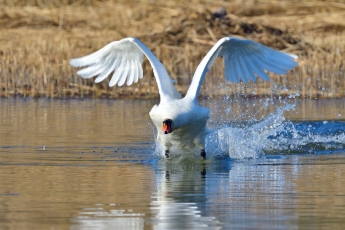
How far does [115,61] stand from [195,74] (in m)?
1.60

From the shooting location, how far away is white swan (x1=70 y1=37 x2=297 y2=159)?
10.5 m

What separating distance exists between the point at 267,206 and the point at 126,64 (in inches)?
210

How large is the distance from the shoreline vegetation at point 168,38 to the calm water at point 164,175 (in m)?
3.71

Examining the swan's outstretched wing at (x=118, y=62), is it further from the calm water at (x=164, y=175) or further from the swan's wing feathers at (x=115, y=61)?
the calm water at (x=164, y=175)

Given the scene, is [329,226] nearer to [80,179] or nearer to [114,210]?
[114,210]

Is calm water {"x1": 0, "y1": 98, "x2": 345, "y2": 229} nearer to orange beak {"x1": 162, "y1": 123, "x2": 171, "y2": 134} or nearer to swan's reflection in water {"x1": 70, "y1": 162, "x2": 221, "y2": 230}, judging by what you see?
swan's reflection in water {"x1": 70, "y1": 162, "x2": 221, "y2": 230}

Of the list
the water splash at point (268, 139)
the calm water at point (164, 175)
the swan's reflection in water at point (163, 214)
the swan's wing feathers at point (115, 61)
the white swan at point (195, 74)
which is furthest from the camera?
the swan's wing feathers at point (115, 61)

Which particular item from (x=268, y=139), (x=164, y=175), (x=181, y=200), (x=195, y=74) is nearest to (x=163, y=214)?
(x=181, y=200)

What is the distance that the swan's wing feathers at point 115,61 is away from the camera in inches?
467

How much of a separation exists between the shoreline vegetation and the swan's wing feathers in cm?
707

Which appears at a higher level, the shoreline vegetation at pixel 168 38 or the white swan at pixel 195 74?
the shoreline vegetation at pixel 168 38

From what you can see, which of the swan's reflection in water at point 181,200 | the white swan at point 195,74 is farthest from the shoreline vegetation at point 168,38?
the swan's reflection in water at point 181,200

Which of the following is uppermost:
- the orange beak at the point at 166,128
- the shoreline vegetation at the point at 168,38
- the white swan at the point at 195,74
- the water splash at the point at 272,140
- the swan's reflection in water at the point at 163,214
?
the shoreline vegetation at the point at 168,38

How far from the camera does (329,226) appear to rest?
6.52m
